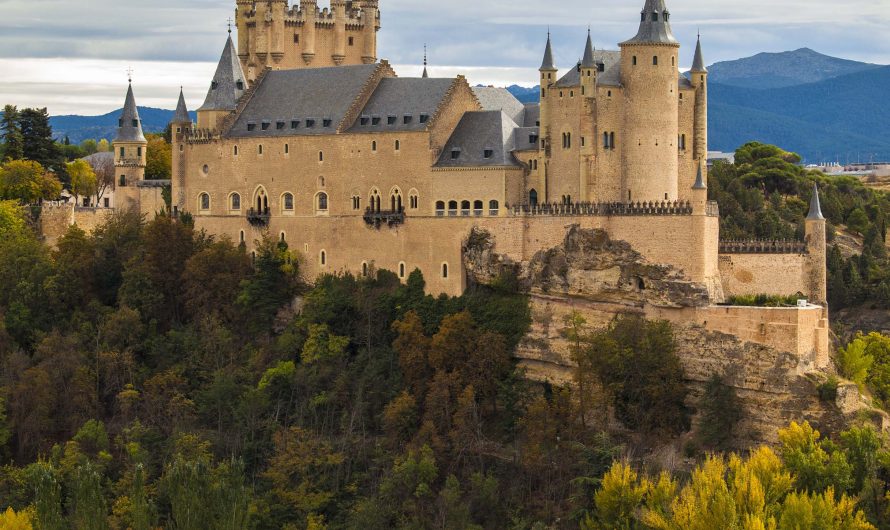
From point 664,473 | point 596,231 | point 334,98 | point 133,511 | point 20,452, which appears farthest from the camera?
point 334,98

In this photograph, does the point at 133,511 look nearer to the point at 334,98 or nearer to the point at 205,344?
the point at 205,344

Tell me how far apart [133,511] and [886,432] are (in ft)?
104

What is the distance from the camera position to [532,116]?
83062 mm

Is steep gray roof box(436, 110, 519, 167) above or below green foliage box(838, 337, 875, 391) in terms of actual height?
above

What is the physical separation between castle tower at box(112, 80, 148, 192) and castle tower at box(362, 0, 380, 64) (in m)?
14.2

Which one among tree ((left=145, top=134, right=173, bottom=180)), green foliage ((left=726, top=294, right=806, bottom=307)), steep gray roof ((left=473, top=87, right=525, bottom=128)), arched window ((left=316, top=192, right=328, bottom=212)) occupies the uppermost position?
steep gray roof ((left=473, top=87, right=525, bottom=128))

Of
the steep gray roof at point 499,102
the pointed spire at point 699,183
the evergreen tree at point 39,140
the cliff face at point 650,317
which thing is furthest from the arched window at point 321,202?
the evergreen tree at point 39,140

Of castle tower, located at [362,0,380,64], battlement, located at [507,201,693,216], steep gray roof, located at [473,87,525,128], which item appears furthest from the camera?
castle tower, located at [362,0,380,64]

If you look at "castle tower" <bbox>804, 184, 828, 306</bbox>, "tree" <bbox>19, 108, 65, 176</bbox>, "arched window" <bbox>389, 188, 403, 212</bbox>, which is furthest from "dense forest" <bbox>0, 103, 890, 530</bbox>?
"tree" <bbox>19, 108, 65, 176</bbox>

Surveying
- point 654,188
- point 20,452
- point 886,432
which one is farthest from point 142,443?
point 886,432

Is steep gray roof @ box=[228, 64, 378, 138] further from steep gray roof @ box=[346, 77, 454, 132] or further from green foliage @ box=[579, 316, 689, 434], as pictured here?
green foliage @ box=[579, 316, 689, 434]

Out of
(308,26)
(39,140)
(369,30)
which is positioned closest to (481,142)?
(369,30)

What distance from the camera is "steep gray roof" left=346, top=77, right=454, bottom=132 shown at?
8275cm

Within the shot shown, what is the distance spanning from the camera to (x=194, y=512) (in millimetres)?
67250
